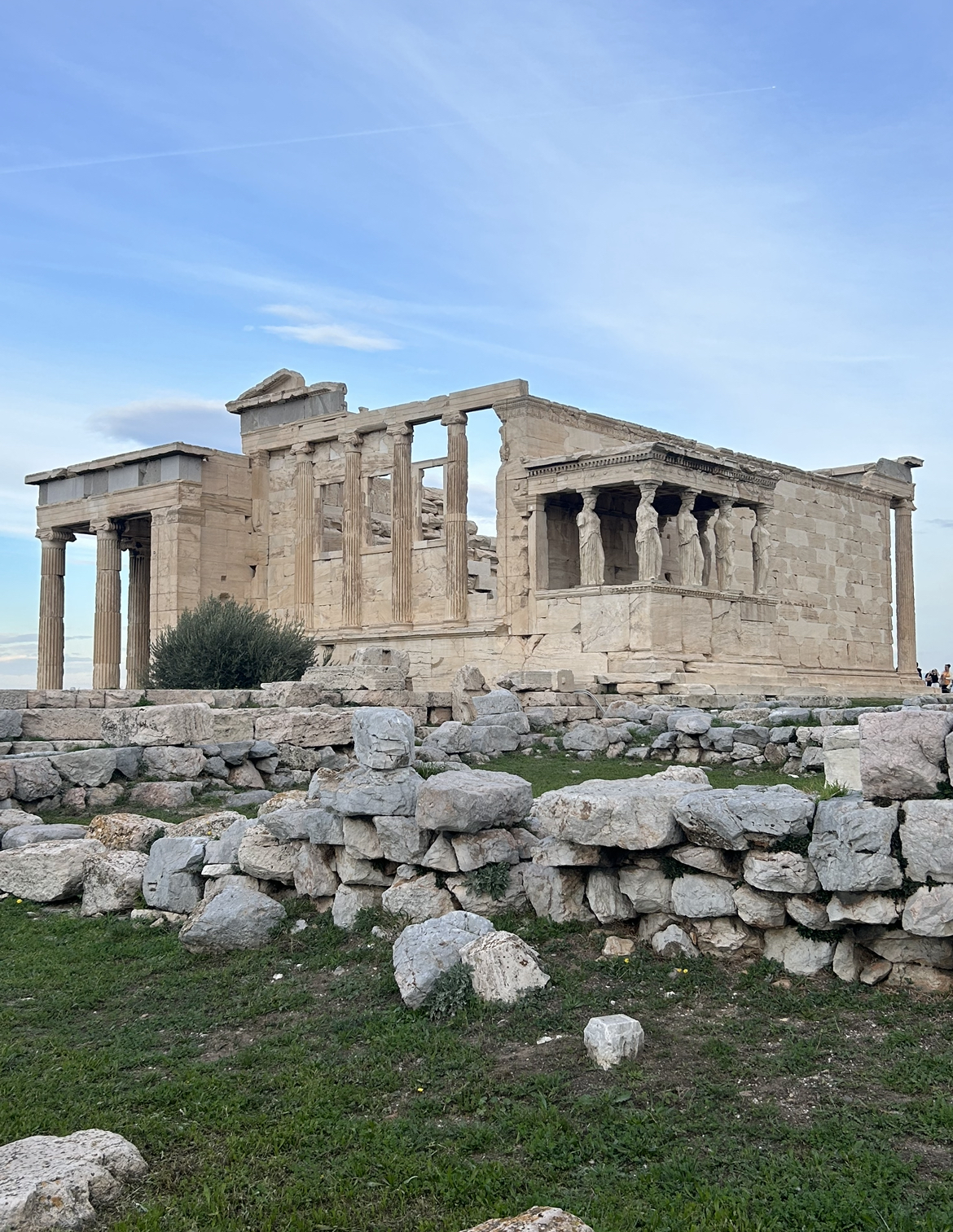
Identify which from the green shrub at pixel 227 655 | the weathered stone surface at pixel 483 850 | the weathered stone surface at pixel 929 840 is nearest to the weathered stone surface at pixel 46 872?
the weathered stone surface at pixel 483 850

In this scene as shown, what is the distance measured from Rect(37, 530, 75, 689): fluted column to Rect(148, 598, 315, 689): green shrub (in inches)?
438

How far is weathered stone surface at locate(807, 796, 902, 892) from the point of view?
545cm

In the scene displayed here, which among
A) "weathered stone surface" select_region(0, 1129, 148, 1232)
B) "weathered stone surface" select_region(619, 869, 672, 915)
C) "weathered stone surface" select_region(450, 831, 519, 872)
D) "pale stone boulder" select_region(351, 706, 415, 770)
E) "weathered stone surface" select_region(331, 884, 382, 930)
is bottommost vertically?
"weathered stone surface" select_region(0, 1129, 148, 1232)

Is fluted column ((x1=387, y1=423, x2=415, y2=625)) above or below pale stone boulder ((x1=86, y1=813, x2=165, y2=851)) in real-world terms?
above

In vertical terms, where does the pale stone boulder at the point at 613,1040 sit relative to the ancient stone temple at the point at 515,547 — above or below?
below

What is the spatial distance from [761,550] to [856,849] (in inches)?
805

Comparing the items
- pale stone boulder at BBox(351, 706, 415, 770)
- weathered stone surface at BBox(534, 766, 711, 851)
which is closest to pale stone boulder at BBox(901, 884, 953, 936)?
weathered stone surface at BBox(534, 766, 711, 851)

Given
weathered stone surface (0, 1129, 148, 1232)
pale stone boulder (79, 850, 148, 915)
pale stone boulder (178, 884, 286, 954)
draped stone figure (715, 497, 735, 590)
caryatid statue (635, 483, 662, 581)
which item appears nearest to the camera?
weathered stone surface (0, 1129, 148, 1232)

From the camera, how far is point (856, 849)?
5539 millimetres

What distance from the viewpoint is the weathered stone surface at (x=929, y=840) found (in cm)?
531

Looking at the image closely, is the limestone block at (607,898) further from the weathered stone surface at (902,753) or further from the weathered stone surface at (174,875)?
the weathered stone surface at (174,875)

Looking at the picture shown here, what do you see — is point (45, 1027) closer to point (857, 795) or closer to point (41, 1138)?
point (41, 1138)

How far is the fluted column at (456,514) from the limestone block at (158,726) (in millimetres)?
12411

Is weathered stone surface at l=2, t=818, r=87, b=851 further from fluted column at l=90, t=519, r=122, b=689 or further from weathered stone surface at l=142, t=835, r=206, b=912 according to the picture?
fluted column at l=90, t=519, r=122, b=689
